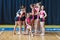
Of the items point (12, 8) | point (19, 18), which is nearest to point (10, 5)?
point (12, 8)

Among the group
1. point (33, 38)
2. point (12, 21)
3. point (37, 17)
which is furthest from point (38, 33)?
point (12, 21)

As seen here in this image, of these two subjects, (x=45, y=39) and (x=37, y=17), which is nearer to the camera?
(x=45, y=39)

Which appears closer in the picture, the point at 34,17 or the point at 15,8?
the point at 34,17

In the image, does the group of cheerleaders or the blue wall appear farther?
the blue wall

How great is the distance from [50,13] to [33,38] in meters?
5.43

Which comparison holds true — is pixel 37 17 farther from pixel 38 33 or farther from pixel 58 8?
pixel 58 8

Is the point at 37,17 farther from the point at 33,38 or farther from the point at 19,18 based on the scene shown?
the point at 33,38

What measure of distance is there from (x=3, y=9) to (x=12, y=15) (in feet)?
2.17

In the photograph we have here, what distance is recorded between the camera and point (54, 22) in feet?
44.0

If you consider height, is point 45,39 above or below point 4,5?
below

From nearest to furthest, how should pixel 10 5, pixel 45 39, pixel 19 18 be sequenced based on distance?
1. pixel 45 39
2. pixel 19 18
3. pixel 10 5

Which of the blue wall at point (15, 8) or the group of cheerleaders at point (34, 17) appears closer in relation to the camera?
the group of cheerleaders at point (34, 17)

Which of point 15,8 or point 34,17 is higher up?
point 15,8

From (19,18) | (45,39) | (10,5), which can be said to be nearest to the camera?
(45,39)
